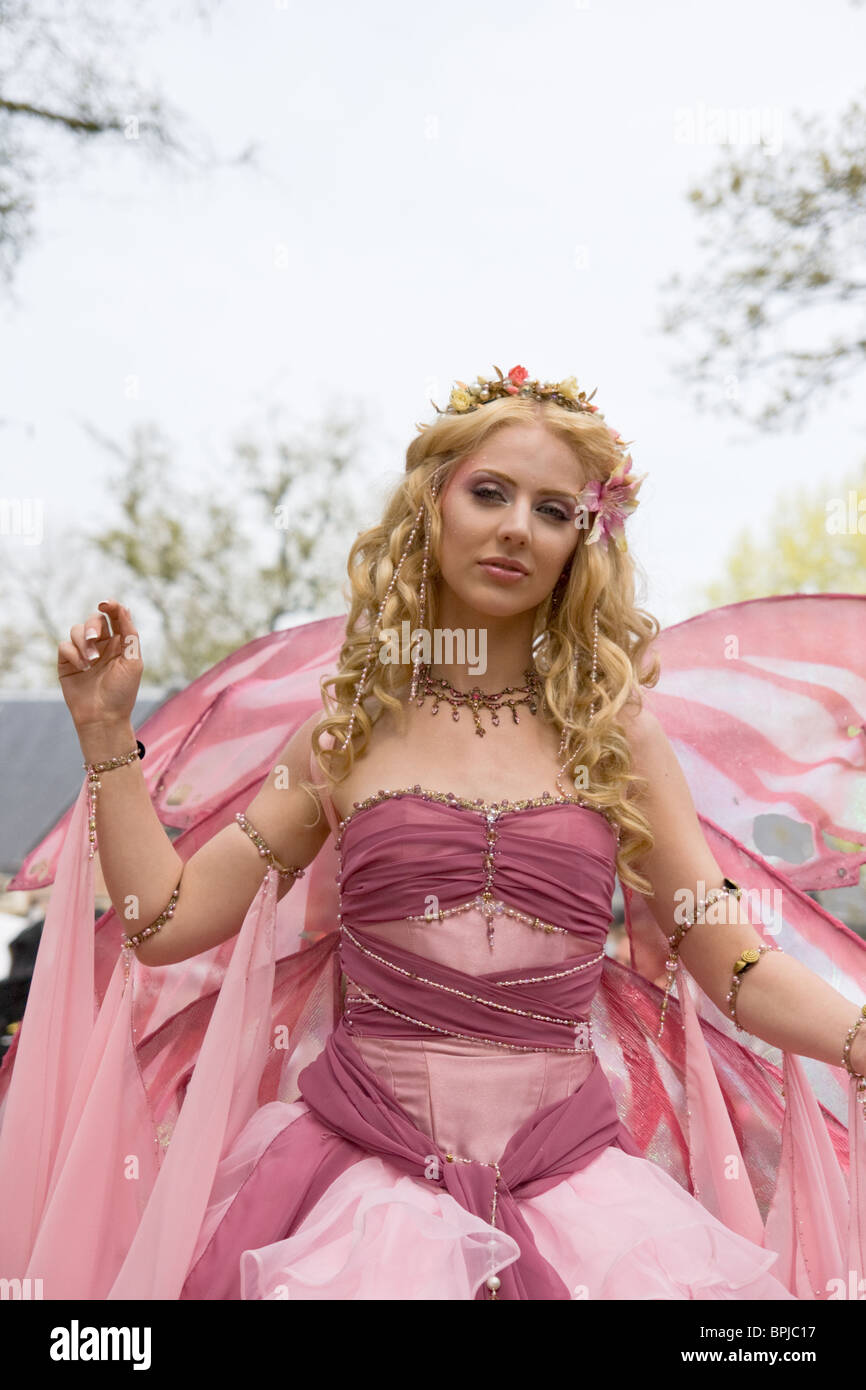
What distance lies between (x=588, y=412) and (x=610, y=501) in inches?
8.3

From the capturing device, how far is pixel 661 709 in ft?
9.23

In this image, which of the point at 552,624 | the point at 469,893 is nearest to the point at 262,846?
the point at 469,893

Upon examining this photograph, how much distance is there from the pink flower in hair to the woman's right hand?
98 cm

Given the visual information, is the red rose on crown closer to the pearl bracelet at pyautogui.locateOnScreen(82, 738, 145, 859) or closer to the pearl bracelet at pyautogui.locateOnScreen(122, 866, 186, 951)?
the pearl bracelet at pyautogui.locateOnScreen(82, 738, 145, 859)

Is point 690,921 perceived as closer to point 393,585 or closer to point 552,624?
point 552,624

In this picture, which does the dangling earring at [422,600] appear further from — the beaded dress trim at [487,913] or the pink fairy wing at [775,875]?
the pink fairy wing at [775,875]

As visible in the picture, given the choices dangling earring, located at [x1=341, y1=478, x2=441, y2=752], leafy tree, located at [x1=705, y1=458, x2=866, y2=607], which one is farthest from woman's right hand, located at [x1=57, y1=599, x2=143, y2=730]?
leafy tree, located at [x1=705, y1=458, x2=866, y2=607]

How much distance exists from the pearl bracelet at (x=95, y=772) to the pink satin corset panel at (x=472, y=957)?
1.59 ft

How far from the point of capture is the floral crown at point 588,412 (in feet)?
7.93

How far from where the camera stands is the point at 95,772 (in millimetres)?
2254

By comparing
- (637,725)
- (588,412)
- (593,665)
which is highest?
(588,412)

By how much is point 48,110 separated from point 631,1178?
3903mm

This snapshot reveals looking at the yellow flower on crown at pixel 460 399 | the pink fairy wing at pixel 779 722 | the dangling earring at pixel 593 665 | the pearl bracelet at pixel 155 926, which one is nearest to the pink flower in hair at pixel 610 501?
the dangling earring at pixel 593 665
